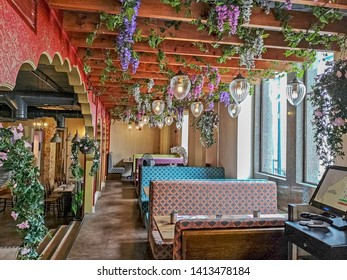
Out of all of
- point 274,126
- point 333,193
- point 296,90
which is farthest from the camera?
point 274,126

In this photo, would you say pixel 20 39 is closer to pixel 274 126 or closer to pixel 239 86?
pixel 239 86

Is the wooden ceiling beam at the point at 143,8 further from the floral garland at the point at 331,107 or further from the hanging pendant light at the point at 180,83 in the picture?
the floral garland at the point at 331,107

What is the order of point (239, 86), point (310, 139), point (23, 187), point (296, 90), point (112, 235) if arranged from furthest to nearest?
point (112, 235), point (310, 139), point (239, 86), point (296, 90), point (23, 187)

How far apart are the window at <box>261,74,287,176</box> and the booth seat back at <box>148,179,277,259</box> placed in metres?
0.74

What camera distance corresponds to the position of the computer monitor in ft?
6.11

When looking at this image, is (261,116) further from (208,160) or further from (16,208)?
(16,208)

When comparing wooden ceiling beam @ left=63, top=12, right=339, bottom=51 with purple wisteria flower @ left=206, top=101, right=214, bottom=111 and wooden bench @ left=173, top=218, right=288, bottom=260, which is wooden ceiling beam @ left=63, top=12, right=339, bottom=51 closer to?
wooden bench @ left=173, top=218, right=288, bottom=260

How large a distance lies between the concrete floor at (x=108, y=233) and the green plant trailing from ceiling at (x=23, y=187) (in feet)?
5.92

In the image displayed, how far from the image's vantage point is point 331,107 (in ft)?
8.14

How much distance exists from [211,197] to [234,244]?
7.44ft

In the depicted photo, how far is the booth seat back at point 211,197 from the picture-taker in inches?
167

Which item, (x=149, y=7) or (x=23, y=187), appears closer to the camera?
(x=23, y=187)

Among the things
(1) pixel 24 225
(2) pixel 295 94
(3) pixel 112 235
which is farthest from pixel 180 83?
(3) pixel 112 235
